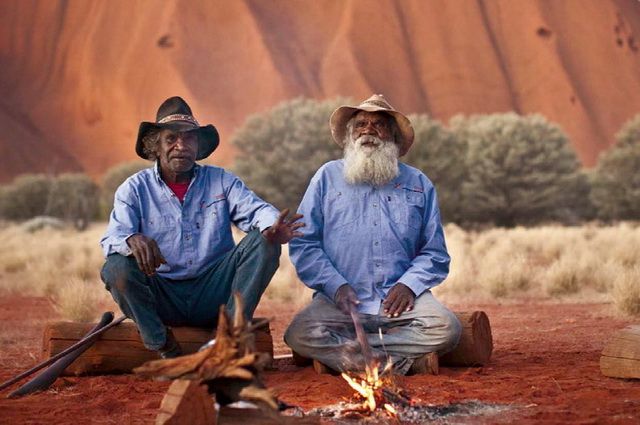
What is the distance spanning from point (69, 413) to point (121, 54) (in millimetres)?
40790

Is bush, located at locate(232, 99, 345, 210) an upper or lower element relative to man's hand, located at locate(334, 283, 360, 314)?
upper

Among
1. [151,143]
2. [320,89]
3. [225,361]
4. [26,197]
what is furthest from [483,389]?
[320,89]

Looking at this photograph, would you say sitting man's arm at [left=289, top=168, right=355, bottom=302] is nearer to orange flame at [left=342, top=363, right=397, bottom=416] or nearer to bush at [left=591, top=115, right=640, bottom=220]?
orange flame at [left=342, top=363, right=397, bottom=416]

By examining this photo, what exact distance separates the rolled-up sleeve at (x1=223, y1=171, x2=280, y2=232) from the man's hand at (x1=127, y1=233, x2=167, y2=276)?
2.37 ft

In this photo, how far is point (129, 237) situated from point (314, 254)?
1.28 metres

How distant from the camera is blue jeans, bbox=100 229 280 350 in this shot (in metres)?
5.64

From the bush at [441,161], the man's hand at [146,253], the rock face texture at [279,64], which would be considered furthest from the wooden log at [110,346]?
the rock face texture at [279,64]

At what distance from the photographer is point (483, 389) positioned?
5.31 metres

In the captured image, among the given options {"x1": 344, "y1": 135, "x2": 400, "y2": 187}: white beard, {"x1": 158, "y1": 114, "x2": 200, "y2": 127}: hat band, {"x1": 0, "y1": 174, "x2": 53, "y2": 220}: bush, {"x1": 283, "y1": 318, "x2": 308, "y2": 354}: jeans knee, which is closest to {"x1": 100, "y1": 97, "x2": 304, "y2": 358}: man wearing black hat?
{"x1": 158, "y1": 114, "x2": 200, "y2": 127}: hat band

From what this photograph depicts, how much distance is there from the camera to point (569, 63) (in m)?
47.2

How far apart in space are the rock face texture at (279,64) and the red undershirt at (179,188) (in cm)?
3417

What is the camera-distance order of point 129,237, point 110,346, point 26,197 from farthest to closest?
point 26,197 < point 110,346 < point 129,237

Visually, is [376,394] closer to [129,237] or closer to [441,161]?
[129,237]

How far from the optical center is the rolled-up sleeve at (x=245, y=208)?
5859mm
